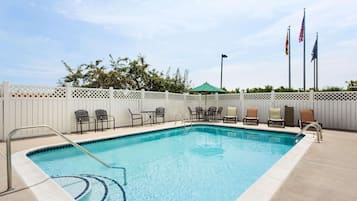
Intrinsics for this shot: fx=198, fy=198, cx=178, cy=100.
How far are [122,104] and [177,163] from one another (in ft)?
18.8

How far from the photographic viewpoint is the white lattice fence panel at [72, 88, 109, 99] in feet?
26.6

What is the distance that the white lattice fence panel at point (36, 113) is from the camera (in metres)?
6.43

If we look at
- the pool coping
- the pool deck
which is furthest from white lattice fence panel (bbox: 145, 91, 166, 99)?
the pool deck

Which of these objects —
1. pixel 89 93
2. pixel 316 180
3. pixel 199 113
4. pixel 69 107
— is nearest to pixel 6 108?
pixel 69 107

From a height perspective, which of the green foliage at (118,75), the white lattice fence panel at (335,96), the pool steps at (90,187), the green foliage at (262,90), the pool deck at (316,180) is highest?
the green foliage at (118,75)

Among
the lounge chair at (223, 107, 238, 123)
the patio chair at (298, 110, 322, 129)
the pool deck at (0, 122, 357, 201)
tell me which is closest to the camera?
the pool deck at (0, 122, 357, 201)

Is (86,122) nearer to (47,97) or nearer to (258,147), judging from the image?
(47,97)

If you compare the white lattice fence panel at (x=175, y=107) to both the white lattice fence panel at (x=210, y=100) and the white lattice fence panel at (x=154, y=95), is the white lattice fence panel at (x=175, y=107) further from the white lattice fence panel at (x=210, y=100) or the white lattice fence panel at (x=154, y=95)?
the white lattice fence panel at (x=210, y=100)

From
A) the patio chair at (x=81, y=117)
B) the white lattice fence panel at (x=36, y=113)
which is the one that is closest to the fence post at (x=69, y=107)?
the white lattice fence panel at (x=36, y=113)

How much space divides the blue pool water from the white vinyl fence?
6.88 ft

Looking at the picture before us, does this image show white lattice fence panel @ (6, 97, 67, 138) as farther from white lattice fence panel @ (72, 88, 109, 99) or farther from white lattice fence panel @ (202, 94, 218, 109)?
white lattice fence panel @ (202, 94, 218, 109)

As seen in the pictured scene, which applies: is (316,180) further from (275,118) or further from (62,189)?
(275,118)

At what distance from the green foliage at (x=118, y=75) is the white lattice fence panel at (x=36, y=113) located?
8.57 meters

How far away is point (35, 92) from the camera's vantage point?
22.9ft
